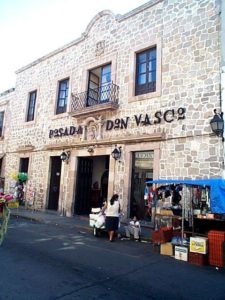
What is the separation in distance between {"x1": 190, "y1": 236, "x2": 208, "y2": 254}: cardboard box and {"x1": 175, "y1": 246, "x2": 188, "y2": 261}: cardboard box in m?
0.19

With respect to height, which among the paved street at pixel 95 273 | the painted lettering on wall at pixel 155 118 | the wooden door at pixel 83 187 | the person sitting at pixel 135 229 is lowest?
the paved street at pixel 95 273

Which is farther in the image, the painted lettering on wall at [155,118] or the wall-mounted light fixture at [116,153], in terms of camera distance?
the wall-mounted light fixture at [116,153]

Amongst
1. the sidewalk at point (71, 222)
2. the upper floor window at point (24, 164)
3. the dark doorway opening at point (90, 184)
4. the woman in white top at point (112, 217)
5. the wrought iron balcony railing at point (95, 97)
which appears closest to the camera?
the woman in white top at point (112, 217)

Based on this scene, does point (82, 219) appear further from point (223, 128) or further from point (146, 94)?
point (223, 128)

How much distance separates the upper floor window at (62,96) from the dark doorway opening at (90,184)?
3269 mm

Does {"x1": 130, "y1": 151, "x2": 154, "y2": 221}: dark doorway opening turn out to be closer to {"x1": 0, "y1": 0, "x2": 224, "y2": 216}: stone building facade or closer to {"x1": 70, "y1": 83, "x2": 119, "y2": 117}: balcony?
{"x1": 0, "y1": 0, "x2": 224, "y2": 216}: stone building facade

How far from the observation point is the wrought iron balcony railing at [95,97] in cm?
1209

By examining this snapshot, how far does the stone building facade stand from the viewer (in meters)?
9.48

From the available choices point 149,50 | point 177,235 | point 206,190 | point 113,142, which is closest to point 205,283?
point 177,235

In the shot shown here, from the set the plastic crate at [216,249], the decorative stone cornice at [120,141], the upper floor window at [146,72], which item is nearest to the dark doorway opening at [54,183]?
the decorative stone cornice at [120,141]

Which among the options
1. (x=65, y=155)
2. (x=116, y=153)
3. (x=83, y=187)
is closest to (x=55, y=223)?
(x=83, y=187)

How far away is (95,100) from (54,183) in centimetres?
508

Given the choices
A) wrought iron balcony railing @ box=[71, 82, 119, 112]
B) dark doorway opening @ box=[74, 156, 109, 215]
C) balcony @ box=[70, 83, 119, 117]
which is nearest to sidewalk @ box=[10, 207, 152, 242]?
dark doorway opening @ box=[74, 156, 109, 215]

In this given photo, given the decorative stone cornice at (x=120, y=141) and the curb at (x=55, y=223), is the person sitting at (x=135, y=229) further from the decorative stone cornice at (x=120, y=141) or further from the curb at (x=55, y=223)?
the decorative stone cornice at (x=120, y=141)
